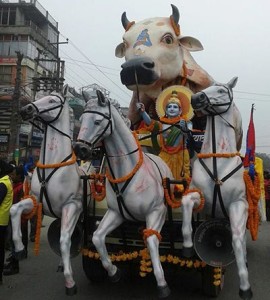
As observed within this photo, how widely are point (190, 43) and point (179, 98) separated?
1072mm

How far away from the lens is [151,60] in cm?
493

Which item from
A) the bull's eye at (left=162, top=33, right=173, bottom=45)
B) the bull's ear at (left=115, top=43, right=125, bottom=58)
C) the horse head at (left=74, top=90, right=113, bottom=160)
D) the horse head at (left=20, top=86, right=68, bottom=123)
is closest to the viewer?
the horse head at (left=74, top=90, right=113, bottom=160)

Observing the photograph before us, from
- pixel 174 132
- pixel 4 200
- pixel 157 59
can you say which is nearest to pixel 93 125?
pixel 174 132

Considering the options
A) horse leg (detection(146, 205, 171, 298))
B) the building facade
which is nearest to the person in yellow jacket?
horse leg (detection(146, 205, 171, 298))

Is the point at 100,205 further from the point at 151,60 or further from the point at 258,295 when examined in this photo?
the point at 258,295

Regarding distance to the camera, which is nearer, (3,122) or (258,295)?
(258,295)

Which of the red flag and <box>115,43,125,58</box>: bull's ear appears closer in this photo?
the red flag

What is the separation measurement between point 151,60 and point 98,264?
2707mm

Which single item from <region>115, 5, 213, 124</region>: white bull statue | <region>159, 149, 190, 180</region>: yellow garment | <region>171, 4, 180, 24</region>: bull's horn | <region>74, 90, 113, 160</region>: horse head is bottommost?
<region>159, 149, 190, 180</region>: yellow garment

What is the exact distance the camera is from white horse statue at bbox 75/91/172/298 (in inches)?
143

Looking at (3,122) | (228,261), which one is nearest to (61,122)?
(228,261)

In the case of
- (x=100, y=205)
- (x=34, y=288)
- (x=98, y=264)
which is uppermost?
(x=100, y=205)

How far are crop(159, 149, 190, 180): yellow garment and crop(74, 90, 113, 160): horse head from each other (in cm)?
130

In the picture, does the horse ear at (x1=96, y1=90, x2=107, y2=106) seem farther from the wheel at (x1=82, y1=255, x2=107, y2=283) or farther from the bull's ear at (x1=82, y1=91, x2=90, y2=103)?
the wheel at (x1=82, y1=255, x2=107, y2=283)
